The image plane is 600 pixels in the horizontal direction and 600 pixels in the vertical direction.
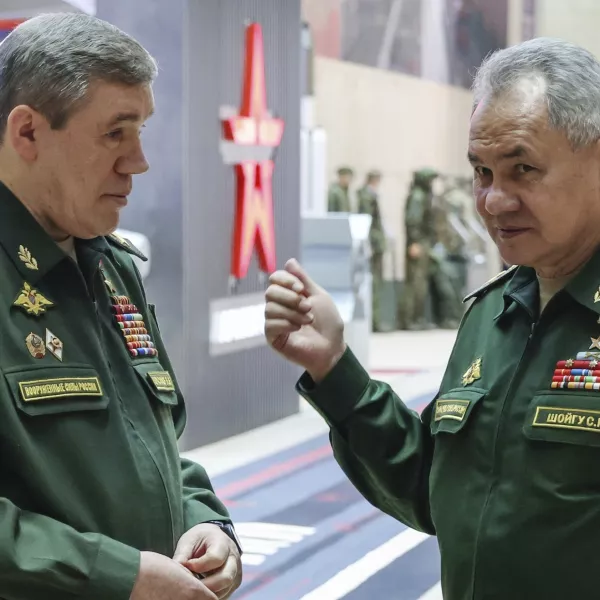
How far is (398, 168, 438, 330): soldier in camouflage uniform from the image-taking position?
46.4ft

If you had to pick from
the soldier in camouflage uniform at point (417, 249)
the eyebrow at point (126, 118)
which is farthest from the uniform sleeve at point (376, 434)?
the soldier in camouflage uniform at point (417, 249)

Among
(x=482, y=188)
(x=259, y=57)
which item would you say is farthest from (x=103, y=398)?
(x=259, y=57)

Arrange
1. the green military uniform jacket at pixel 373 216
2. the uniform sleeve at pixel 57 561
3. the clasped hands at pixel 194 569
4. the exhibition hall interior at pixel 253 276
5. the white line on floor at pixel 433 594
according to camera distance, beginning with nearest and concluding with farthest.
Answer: the uniform sleeve at pixel 57 561 < the clasped hands at pixel 194 569 < the white line on floor at pixel 433 594 < the exhibition hall interior at pixel 253 276 < the green military uniform jacket at pixel 373 216

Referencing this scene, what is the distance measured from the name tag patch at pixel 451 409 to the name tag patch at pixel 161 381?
1.63 ft

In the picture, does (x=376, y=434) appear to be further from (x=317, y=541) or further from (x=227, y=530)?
(x=317, y=541)

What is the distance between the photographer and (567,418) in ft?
6.17

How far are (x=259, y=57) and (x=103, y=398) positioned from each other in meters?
5.71

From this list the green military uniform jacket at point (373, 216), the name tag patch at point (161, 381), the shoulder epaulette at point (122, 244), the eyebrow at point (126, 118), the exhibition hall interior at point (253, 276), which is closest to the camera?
the eyebrow at point (126, 118)

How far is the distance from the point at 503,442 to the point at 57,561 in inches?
29.9

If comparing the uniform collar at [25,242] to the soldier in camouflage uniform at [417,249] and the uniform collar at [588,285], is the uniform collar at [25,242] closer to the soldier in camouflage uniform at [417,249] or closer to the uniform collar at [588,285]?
the uniform collar at [588,285]

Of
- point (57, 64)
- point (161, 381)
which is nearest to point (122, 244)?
point (161, 381)

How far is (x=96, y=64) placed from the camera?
1931 millimetres

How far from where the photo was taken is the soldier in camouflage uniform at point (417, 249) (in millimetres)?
14156

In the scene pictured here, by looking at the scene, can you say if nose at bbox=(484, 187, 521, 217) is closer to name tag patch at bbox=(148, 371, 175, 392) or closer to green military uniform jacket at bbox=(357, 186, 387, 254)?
name tag patch at bbox=(148, 371, 175, 392)
